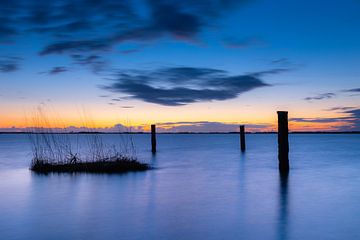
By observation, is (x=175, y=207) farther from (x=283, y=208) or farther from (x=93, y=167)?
(x=93, y=167)

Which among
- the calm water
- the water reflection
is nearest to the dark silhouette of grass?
the calm water

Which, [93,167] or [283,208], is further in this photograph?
[93,167]

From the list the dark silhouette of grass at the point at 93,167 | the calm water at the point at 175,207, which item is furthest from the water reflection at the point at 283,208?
the dark silhouette of grass at the point at 93,167

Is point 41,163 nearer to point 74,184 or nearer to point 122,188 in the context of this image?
point 74,184

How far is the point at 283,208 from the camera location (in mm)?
9500

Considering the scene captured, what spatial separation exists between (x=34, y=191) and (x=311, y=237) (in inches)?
349

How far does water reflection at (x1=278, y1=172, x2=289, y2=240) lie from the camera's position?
23.6ft

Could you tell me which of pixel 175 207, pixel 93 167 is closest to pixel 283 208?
pixel 175 207

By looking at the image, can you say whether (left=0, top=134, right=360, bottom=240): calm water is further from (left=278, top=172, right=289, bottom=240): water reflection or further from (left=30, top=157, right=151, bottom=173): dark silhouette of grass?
(left=30, top=157, right=151, bottom=173): dark silhouette of grass

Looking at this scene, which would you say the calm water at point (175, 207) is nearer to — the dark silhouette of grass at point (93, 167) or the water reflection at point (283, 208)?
the water reflection at point (283, 208)

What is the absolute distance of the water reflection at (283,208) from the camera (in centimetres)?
720

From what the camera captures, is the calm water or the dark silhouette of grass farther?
the dark silhouette of grass

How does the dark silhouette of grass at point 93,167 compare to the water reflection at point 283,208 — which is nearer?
the water reflection at point 283,208

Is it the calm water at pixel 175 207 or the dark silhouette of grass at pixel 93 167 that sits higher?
the dark silhouette of grass at pixel 93 167
